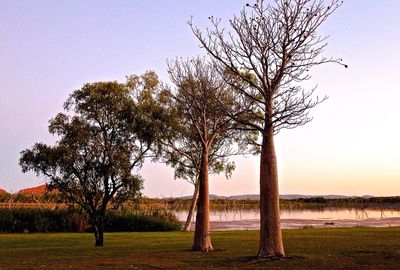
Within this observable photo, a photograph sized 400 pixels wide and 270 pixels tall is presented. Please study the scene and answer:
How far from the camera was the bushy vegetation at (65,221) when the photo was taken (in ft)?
151

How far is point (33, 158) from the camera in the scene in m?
28.0

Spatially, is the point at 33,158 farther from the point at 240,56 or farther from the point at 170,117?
the point at 240,56

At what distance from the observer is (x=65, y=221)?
47250 mm

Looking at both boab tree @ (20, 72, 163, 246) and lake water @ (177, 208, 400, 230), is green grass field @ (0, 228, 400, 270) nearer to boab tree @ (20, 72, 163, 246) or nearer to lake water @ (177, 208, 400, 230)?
boab tree @ (20, 72, 163, 246)

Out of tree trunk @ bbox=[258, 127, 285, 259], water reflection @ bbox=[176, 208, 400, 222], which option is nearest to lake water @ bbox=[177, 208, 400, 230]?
water reflection @ bbox=[176, 208, 400, 222]

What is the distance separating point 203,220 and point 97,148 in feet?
23.7

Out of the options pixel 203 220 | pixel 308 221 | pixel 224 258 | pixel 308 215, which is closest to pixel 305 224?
pixel 308 221

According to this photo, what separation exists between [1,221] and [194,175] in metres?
17.1

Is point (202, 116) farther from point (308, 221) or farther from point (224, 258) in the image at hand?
point (308, 221)

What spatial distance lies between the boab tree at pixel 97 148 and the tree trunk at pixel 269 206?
9.26 m

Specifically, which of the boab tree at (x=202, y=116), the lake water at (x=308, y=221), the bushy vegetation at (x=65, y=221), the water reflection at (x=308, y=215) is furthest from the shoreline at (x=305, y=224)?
the boab tree at (x=202, y=116)

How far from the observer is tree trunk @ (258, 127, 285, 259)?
20328mm

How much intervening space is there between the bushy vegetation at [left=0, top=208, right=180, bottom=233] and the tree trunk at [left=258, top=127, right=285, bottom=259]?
2761 centimetres

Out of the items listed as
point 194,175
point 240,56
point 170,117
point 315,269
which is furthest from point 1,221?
point 315,269
